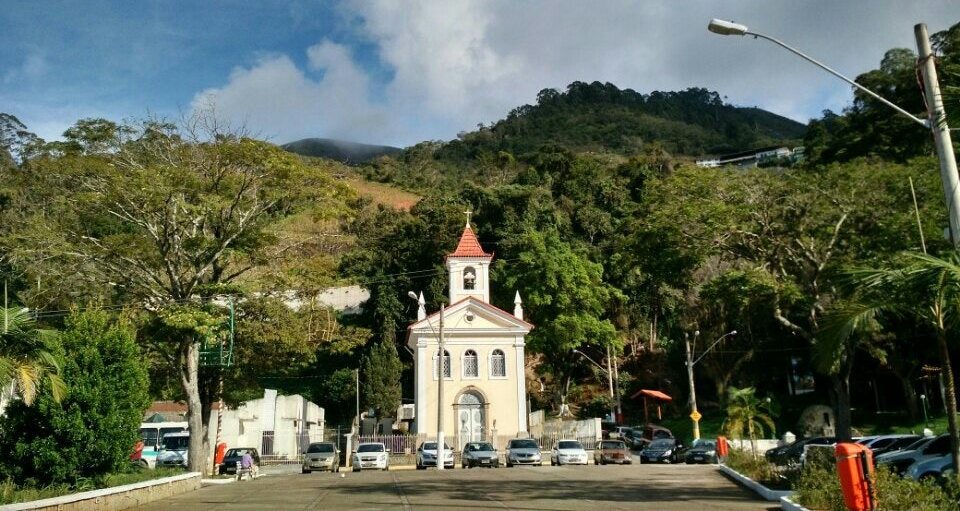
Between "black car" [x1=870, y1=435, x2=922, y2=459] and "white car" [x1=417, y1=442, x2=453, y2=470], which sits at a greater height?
"black car" [x1=870, y1=435, x2=922, y2=459]

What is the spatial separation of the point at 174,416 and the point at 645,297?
35.9 metres

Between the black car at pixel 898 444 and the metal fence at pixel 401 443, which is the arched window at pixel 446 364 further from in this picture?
the black car at pixel 898 444

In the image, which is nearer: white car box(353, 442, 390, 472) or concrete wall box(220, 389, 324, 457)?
white car box(353, 442, 390, 472)

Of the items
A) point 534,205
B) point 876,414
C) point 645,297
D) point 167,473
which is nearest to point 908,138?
point 876,414

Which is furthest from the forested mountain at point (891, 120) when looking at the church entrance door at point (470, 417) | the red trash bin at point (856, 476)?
the red trash bin at point (856, 476)

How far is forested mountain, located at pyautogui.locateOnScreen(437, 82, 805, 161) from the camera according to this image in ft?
486

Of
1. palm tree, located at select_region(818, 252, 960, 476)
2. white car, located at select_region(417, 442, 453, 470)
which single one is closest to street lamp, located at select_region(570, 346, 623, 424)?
white car, located at select_region(417, 442, 453, 470)

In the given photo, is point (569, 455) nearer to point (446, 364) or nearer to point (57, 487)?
point (446, 364)

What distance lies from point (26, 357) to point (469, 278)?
36.4 m

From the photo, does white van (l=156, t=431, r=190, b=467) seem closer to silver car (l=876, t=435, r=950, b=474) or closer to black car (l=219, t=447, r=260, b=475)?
black car (l=219, t=447, r=260, b=475)

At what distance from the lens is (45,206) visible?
1826 inches

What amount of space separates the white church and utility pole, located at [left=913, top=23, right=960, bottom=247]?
120 feet

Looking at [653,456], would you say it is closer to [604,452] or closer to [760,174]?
[604,452]

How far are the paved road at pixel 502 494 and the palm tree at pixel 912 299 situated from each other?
350 centimetres
